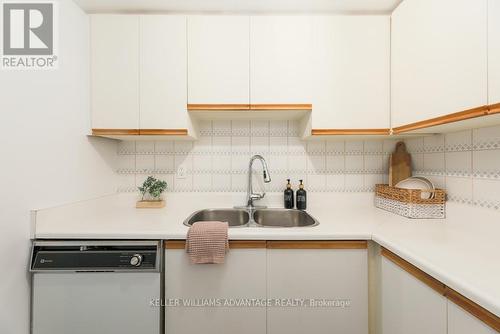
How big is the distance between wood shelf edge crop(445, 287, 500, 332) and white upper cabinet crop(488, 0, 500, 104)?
2.16ft

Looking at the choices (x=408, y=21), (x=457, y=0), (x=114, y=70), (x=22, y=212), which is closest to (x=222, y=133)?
(x=114, y=70)

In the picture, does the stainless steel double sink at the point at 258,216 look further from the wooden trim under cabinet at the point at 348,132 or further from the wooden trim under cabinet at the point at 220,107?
the wooden trim under cabinet at the point at 220,107

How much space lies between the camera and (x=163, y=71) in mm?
1405

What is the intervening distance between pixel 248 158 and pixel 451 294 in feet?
4.24

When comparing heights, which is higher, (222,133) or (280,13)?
(280,13)

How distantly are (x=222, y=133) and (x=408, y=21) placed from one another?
1.29 metres

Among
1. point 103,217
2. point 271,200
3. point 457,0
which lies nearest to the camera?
point 457,0

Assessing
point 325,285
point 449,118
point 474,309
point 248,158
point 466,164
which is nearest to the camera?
point 474,309

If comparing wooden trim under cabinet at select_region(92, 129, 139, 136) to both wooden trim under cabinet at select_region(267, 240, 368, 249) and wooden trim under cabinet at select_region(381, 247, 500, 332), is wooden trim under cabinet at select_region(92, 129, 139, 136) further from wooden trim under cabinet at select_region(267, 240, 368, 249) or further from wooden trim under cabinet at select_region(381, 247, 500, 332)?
wooden trim under cabinet at select_region(381, 247, 500, 332)

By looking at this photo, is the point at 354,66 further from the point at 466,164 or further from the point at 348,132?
the point at 466,164

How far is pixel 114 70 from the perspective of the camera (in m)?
1.41

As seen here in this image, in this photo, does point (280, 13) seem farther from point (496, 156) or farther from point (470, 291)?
point (470, 291)

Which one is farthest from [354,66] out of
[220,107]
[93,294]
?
[93,294]

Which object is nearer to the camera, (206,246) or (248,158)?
(206,246)
